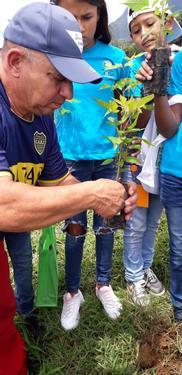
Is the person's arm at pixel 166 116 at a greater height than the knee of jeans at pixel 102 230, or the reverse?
the person's arm at pixel 166 116

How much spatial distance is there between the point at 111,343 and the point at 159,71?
1506 millimetres

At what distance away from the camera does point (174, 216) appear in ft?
7.13

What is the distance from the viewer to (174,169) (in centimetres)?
209

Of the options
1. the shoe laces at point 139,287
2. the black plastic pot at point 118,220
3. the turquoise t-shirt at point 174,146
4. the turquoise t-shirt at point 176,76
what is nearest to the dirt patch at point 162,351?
the shoe laces at point 139,287

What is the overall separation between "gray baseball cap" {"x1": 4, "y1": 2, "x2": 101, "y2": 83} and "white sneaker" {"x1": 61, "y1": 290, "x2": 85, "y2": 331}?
4.89ft

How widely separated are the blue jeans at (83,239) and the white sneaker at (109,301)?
5 centimetres

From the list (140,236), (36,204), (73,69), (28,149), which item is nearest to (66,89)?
(73,69)

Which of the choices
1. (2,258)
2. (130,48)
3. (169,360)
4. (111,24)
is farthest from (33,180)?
(130,48)

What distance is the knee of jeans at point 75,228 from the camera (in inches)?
90.9

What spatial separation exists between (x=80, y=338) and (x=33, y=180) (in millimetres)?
1080

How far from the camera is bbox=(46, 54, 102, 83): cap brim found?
53.9 inches

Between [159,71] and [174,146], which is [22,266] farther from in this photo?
A: [159,71]

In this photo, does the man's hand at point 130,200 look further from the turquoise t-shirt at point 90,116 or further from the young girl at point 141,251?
the young girl at point 141,251

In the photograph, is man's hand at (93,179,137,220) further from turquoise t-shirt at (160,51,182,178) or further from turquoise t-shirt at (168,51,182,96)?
turquoise t-shirt at (168,51,182,96)
